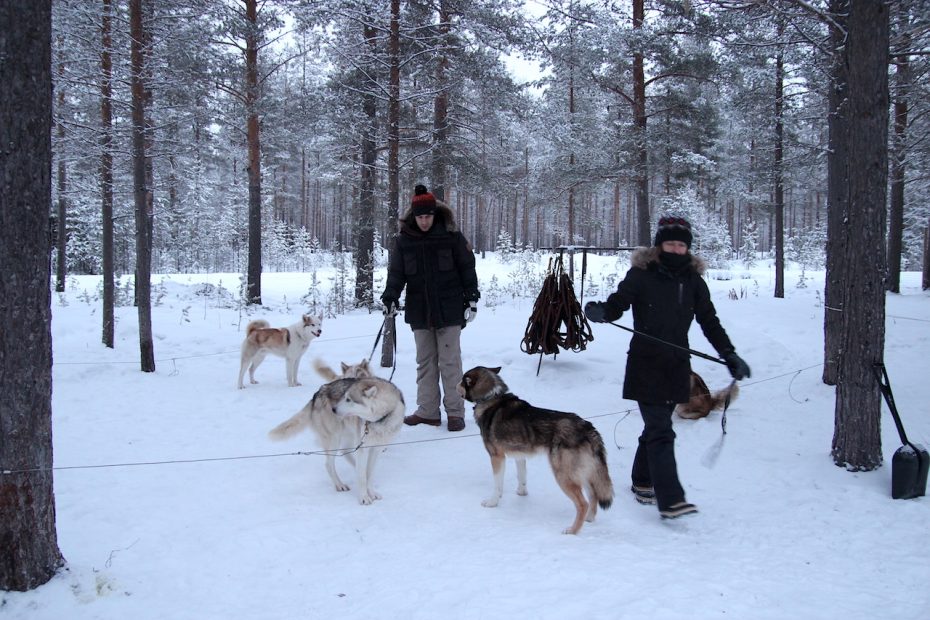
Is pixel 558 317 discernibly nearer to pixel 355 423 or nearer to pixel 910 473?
pixel 355 423

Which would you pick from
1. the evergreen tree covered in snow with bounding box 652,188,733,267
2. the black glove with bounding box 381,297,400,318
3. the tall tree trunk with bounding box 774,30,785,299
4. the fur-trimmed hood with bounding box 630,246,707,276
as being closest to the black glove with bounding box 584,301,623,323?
the fur-trimmed hood with bounding box 630,246,707,276

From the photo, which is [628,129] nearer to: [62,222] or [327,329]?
[327,329]

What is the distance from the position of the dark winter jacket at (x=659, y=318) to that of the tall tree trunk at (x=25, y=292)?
345 cm

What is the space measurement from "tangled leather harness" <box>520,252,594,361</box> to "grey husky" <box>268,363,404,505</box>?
10.9 feet

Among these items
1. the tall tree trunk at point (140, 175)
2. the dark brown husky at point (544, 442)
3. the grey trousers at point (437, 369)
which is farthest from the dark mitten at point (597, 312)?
the tall tree trunk at point (140, 175)

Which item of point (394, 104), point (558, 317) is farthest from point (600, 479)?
point (394, 104)

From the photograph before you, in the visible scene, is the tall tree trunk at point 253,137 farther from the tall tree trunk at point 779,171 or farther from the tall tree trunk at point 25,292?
the tall tree trunk at point 779,171

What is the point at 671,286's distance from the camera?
3.84 meters

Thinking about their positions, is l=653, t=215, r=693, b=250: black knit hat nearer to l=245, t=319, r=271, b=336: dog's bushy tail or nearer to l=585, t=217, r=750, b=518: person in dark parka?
l=585, t=217, r=750, b=518: person in dark parka

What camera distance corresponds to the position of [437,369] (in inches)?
231

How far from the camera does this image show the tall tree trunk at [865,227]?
4.32 meters

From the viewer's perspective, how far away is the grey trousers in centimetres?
569

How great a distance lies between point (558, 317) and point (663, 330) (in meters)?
3.45

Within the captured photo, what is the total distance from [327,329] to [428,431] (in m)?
5.74
